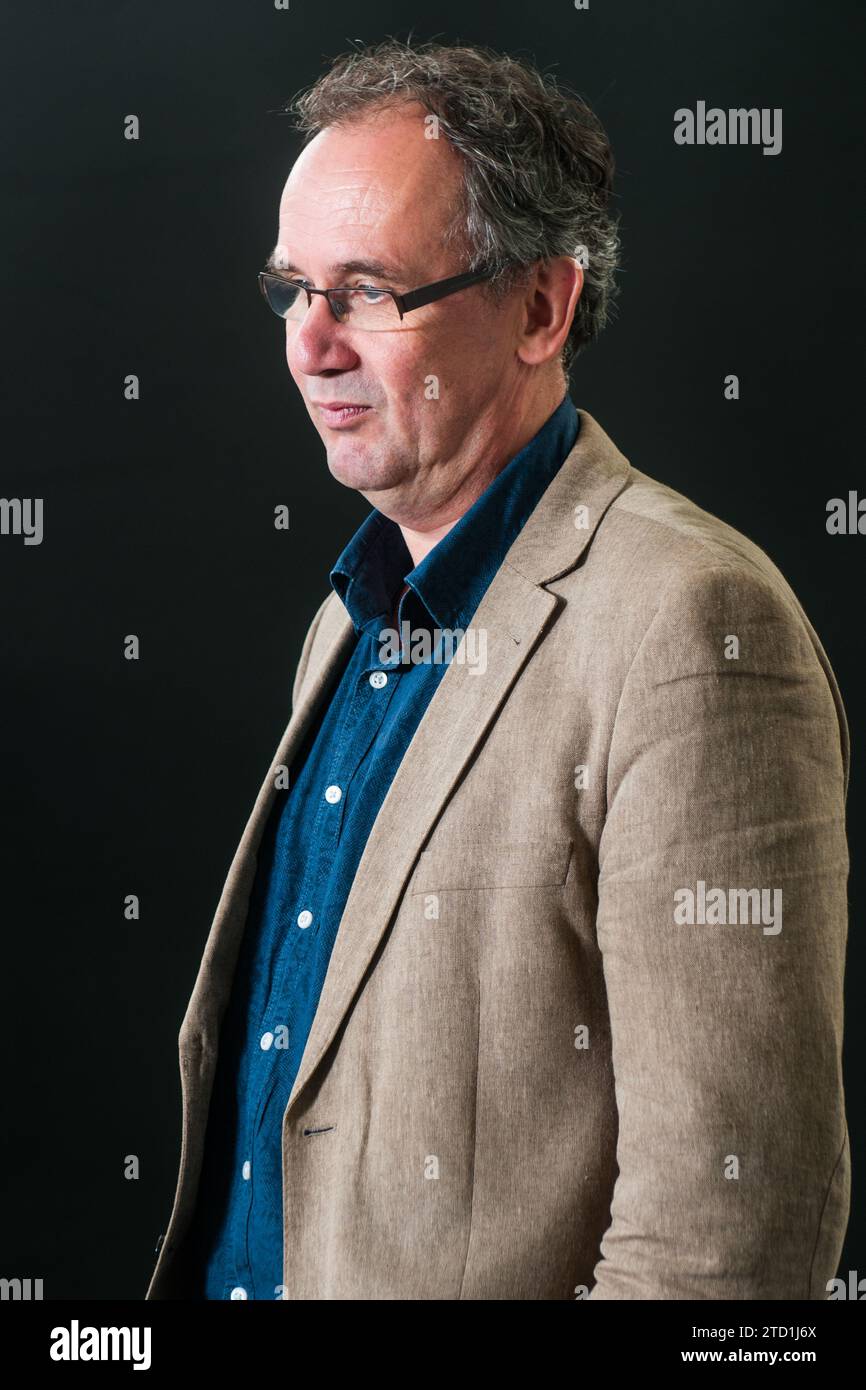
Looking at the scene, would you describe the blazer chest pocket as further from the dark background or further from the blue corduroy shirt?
the dark background

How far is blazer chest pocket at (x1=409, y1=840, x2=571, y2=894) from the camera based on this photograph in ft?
4.25

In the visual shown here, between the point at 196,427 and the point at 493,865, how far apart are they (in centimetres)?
158

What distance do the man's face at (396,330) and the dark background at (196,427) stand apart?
110cm

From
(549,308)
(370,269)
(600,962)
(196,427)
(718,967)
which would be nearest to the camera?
(718,967)

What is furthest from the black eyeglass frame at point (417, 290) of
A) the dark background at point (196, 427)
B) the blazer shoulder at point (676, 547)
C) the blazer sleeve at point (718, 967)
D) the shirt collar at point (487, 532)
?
the dark background at point (196, 427)

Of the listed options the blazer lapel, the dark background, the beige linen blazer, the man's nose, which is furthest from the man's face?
the dark background

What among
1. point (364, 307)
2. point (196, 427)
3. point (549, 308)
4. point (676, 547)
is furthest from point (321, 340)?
point (196, 427)

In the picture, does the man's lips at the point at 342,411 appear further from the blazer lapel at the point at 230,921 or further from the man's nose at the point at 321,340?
the blazer lapel at the point at 230,921

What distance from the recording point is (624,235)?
257 cm

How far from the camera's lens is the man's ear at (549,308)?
1591 millimetres

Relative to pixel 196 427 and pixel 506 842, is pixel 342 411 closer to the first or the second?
pixel 506 842

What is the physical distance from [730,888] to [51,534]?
5.97 ft

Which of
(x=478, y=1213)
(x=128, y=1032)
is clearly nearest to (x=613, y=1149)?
(x=478, y=1213)

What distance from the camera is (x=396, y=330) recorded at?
59.5 inches
